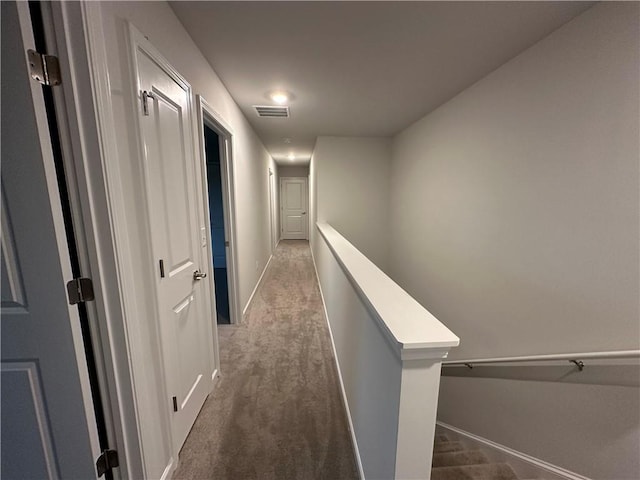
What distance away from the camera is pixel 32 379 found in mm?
886

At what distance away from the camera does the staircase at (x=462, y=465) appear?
58.9 inches

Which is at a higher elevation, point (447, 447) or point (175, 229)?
point (175, 229)

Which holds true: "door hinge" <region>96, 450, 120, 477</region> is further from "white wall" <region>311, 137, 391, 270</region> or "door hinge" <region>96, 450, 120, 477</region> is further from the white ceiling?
"white wall" <region>311, 137, 391, 270</region>

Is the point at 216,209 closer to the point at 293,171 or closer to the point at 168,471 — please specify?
the point at 168,471

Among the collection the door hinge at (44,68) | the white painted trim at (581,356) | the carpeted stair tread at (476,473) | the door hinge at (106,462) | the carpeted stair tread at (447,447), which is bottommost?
the carpeted stair tread at (447,447)

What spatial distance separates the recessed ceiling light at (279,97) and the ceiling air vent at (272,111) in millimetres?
182

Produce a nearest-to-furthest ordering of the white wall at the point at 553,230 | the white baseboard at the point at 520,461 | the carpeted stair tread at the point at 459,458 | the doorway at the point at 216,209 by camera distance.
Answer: the white wall at the point at 553,230
the white baseboard at the point at 520,461
the carpeted stair tread at the point at 459,458
the doorway at the point at 216,209

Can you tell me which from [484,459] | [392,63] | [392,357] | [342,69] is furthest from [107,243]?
[484,459]

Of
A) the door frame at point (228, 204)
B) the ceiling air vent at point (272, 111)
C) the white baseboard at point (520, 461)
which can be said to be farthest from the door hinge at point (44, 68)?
the white baseboard at point (520, 461)

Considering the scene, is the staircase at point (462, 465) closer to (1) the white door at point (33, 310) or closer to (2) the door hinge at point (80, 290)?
(1) the white door at point (33, 310)

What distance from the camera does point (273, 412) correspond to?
65.7 inches

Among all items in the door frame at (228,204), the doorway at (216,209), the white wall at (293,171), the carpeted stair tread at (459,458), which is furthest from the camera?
the white wall at (293,171)

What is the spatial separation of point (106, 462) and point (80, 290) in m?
0.74

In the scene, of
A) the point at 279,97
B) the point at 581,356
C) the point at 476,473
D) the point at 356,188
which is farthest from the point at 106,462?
the point at 356,188
